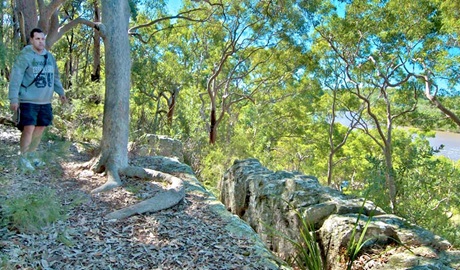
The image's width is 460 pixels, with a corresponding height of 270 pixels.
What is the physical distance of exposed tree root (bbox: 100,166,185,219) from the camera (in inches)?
146

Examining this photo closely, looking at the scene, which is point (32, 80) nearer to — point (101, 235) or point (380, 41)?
point (101, 235)

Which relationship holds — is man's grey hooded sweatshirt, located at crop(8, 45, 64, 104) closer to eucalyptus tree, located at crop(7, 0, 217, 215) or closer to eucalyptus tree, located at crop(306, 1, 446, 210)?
eucalyptus tree, located at crop(7, 0, 217, 215)

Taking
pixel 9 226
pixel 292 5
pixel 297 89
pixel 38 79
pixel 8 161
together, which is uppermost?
pixel 292 5

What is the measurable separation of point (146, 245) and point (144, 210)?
720mm

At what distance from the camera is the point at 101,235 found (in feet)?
10.5

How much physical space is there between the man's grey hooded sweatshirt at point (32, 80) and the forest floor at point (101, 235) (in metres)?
0.86

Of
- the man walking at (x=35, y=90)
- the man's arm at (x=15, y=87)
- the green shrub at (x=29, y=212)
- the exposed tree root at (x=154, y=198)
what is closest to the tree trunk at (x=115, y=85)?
the exposed tree root at (x=154, y=198)

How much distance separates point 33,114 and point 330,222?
354 centimetres

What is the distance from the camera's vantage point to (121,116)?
490 centimetres

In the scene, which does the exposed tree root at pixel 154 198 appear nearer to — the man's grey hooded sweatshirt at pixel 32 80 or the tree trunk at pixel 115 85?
the tree trunk at pixel 115 85

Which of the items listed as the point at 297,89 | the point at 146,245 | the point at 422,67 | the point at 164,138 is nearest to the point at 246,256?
the point at 146,245

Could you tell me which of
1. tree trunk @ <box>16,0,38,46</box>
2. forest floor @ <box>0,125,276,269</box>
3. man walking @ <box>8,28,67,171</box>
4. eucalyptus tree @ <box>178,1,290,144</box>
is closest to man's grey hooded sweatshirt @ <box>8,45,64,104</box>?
man walking @ <box>8,28,67,171</box>

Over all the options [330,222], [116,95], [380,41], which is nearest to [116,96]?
[116,95]

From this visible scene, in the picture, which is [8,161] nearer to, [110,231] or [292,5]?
[110,231]
